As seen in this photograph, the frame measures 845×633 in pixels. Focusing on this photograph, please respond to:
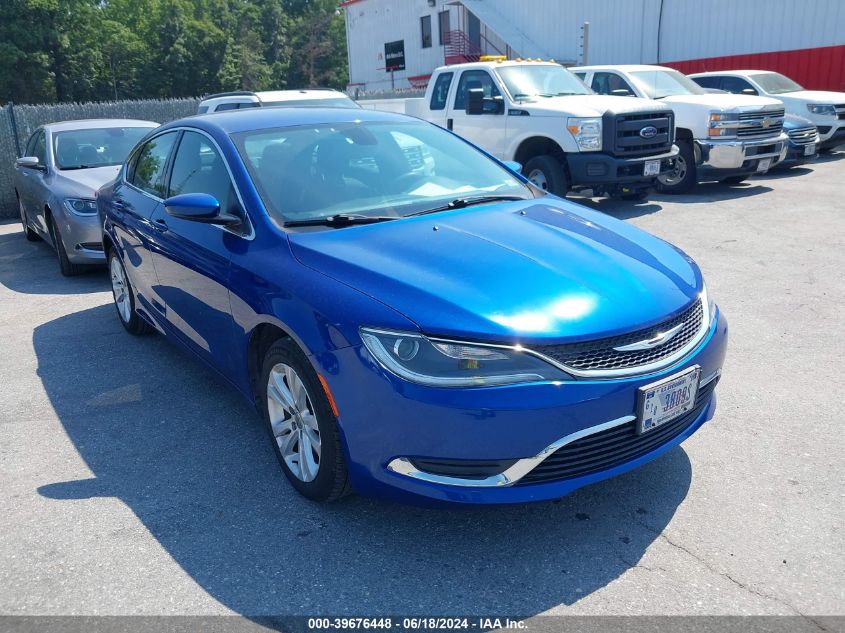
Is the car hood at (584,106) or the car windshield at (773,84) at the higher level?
the car hood at (584,106)

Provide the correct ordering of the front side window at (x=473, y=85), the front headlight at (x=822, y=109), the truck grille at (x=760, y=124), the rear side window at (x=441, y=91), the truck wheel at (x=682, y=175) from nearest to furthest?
1. the front side window at (x=473, y=85)
2. the truck grille at (x=760, y=124)
3. the truck wheel at (x=682, y=175)
4. the rear side window at (x=441, y=91)
5. the front headlight at (x=822, y=109)

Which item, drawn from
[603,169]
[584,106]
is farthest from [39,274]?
[584,106]

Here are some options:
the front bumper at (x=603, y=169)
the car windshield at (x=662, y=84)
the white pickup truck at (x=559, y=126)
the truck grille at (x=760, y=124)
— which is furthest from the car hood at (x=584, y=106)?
the car windshield at (x=662, y=84)

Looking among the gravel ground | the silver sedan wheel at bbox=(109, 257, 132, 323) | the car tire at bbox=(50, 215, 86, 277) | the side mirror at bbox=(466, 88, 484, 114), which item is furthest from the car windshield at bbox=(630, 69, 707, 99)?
the silver sedan wheel at bbox=(109, 257, 132, 323)

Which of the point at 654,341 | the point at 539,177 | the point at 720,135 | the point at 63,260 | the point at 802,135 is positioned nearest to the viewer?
the point at 654,341

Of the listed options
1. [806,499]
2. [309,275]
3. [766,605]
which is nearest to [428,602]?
[766,605]

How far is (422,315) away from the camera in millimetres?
2807

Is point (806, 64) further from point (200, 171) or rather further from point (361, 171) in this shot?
point (200, 171)

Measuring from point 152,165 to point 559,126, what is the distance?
6.32 meters

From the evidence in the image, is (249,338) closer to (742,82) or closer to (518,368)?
(518,368)

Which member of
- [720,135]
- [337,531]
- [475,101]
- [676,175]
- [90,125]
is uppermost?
[90,125]

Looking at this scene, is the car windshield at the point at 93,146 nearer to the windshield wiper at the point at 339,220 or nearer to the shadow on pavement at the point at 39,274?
the shadow on pavement at the point at 39,274

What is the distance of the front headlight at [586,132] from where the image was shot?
988cm

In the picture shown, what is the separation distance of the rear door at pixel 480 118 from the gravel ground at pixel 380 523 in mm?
6430
